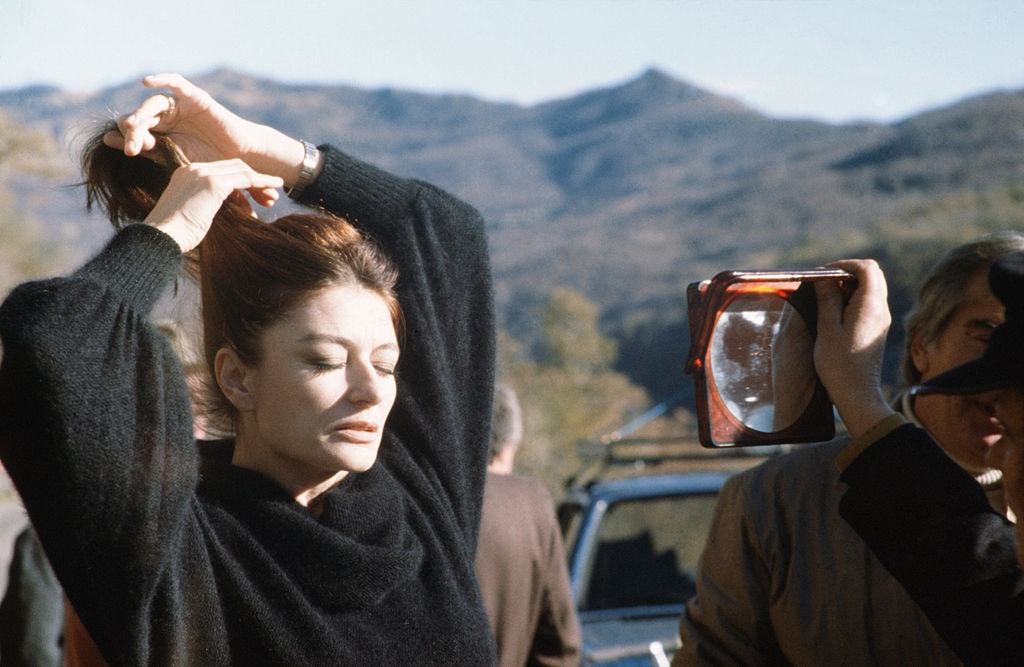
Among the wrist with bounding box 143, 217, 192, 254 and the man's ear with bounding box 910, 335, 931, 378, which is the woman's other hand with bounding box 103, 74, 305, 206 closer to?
the wrist with bounding box 143, 217, 192, 254

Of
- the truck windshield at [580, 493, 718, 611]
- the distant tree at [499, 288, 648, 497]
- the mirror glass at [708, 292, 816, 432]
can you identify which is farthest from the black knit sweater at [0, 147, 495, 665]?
the distant tree at [499, 288, 648, 497]

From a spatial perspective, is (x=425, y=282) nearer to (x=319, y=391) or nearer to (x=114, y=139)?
(x=319, y=391)

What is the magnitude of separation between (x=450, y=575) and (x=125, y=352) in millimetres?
746

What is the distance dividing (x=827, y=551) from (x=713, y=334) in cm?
75

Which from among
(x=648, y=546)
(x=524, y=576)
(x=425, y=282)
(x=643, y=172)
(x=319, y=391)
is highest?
(x=425, y=282)

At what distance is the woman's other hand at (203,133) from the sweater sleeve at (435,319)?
0.29ft

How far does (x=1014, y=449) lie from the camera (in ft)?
5.49

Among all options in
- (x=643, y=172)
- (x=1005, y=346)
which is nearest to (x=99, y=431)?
(x=1005, y=346)

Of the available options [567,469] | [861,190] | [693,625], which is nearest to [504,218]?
[861,190]

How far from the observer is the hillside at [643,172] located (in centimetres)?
6369

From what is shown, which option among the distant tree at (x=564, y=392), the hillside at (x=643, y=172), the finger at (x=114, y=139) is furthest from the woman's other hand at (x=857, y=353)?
the hillside at (x=643, y=172)

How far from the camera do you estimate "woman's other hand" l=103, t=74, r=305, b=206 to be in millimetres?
2129

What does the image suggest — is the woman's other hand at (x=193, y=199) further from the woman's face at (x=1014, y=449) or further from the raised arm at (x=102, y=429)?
the woman's face at (x=1014, y=449)

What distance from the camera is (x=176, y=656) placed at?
1883 millimetres
